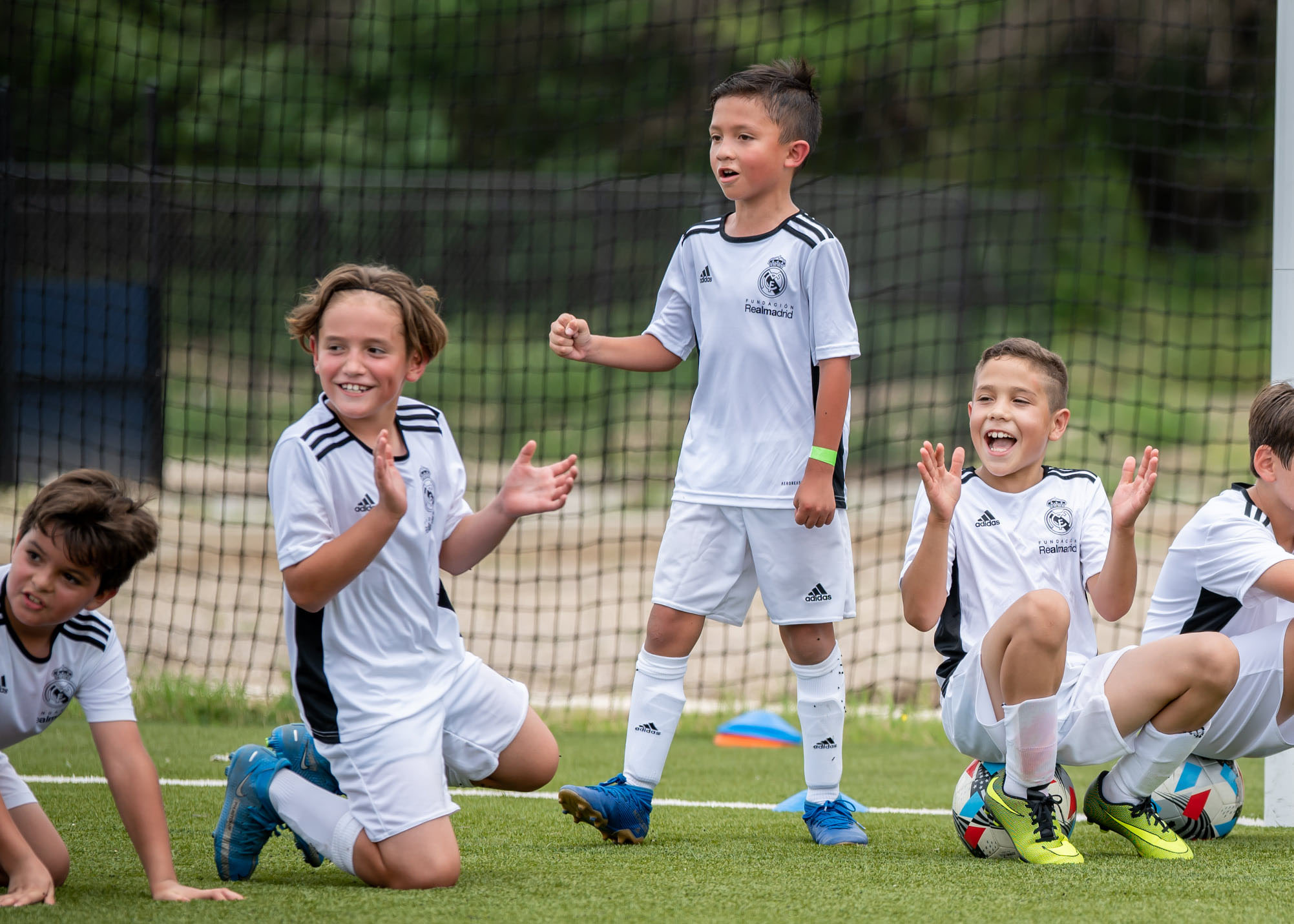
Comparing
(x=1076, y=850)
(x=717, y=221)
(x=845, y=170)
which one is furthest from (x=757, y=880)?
(x=845, y=170)

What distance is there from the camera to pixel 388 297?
2.51 meters

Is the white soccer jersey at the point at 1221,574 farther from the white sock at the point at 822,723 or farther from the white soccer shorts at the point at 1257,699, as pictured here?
the white sock at the point at 822,723

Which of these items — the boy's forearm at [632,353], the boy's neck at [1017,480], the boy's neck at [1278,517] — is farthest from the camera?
the boy's forearm at [632,353]

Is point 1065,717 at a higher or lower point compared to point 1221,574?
lower

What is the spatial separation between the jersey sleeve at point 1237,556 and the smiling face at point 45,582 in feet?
6.33

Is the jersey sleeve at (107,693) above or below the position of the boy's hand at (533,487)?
below

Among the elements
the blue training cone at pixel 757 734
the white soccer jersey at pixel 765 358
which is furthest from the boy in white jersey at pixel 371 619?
the blue training cone at pixel 757 734

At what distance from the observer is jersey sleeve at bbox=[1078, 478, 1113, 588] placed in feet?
9.11

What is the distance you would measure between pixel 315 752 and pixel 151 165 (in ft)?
13.5

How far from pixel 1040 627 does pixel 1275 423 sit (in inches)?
24.5

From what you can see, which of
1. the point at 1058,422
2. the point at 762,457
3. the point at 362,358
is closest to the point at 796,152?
the point at 762,457

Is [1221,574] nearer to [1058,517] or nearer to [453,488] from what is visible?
[1058,517]

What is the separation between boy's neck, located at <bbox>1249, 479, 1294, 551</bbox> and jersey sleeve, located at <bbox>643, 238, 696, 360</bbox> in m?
1.16

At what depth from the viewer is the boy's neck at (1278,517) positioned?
271 centimetres
